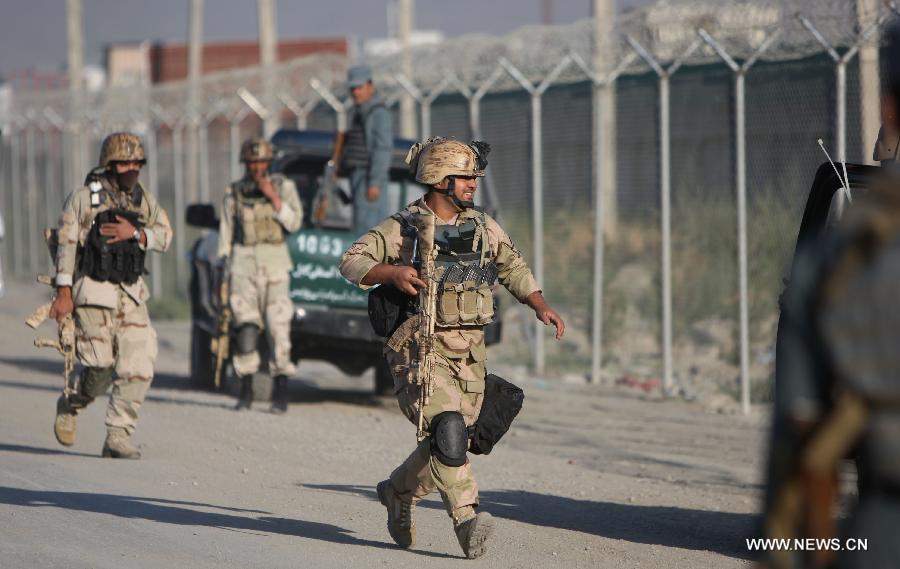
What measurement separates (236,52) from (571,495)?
5715 cm

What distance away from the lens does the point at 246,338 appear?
11.4m

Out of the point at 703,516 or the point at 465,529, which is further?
the point at 703,516

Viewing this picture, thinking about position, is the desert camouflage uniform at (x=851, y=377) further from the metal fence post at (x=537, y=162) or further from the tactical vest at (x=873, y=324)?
the metal fence post at (x=537, y=162)

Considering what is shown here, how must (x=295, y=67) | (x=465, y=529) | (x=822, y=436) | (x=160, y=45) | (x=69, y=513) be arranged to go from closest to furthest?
(x=822, y=436) → (x=465, y=529) → (x=69, y=513) → (x=295, y=67) → (x=160, y=45)

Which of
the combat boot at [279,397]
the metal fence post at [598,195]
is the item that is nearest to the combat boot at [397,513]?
the combat boot at [279,397]

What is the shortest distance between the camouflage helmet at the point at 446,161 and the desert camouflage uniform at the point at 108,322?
3017 millimetres

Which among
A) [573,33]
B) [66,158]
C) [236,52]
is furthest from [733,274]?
[236,52]

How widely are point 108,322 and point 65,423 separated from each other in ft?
2.09

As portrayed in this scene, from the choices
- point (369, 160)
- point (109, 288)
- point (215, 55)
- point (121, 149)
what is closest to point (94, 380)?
point (109, 288)

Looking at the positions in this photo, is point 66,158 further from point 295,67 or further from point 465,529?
point 465,529

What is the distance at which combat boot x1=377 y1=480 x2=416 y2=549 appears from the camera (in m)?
6.54

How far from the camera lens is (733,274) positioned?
14555 millimetres

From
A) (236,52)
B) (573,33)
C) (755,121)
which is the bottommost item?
(755,121)

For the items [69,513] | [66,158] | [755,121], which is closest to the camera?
[69,513]
